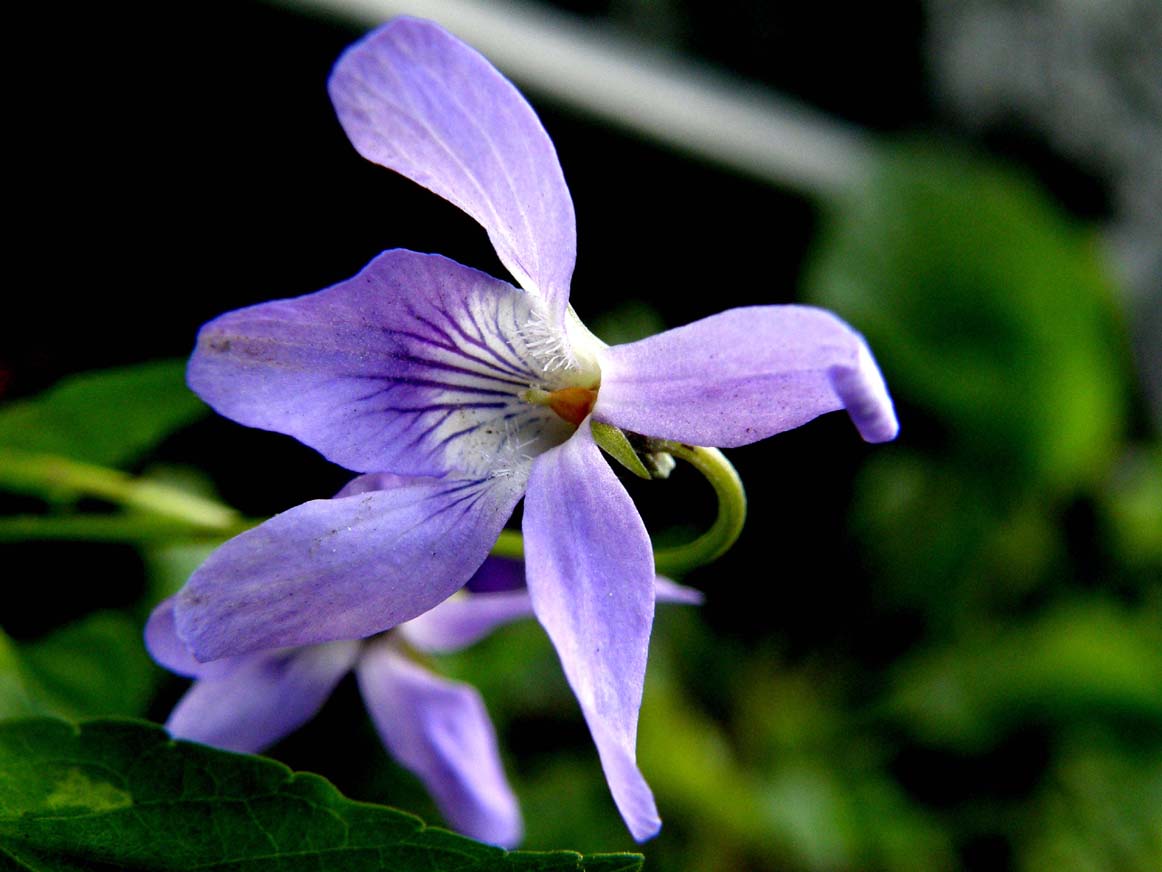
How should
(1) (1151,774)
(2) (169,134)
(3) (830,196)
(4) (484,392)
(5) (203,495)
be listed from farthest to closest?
1. (3) (830,196)
2. (1) (1151,774)
3. (2) (169,134)
4. (5) (203,495)
5. (4) (484,392)

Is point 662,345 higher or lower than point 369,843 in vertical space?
higher

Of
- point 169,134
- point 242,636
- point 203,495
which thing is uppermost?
point 242,636

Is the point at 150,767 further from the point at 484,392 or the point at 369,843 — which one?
the point at 484,392

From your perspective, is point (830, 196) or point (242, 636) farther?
point (830, 196)

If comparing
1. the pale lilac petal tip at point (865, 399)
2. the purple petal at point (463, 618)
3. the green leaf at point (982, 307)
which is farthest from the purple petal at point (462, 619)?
the green leaf at point (982, 307)

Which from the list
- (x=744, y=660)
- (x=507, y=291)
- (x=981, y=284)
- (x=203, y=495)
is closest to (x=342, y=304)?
(x=507, y=291)

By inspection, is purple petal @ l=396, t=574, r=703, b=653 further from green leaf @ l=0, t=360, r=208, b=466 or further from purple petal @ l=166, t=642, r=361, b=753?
green leaf @ l=0, t=360, r=208, b=466

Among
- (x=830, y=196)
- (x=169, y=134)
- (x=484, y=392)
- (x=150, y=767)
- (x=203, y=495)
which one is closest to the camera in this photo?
(x=150, y=767)
